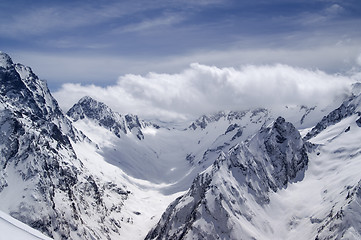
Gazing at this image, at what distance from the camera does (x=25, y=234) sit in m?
22.0

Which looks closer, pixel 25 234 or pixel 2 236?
pixel 2 236

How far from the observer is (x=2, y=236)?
65.2ft

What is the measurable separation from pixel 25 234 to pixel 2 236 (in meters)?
2.23
